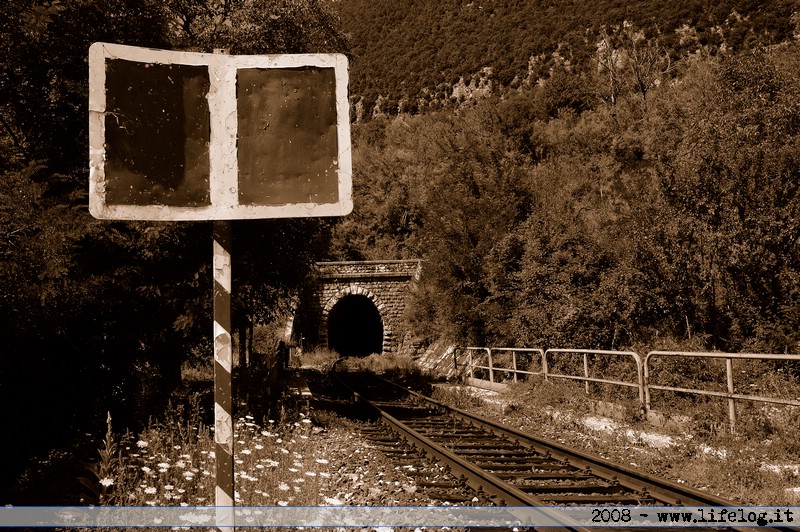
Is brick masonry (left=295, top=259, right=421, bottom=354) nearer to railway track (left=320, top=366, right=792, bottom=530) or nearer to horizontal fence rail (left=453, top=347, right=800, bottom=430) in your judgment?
horizontal fence rail (left=453, top=347, right=800, bottom=430)

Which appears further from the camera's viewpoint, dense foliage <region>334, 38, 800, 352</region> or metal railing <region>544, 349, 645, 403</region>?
dense foliage <region>334, 38, 800, 352</region>

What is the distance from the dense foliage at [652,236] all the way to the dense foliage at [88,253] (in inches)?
298

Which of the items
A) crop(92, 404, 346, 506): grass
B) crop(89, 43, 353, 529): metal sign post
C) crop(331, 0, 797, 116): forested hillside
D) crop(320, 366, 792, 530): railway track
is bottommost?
crop(320, 366, 792, 530): railway track

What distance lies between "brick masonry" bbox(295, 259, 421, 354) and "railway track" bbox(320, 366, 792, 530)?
72.0 feet

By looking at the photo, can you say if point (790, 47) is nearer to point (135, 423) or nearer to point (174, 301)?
point (174, 301)

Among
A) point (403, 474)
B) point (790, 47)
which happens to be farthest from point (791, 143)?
point (403, 474)

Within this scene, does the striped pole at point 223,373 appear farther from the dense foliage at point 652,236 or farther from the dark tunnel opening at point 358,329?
the dark tunnel opening at point 358,329

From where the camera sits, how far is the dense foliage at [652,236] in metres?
15.0

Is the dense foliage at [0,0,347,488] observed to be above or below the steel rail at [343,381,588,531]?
above

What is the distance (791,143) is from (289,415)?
38.6ft

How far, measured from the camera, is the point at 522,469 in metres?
8.80

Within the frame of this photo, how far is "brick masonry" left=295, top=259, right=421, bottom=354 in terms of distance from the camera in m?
35.6

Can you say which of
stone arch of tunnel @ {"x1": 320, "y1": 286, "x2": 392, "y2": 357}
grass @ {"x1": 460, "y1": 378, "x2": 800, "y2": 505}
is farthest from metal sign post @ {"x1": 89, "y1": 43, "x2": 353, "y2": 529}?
stone arch of tunnel @ {"x1": 320, "y1": 286, "x2": 392, "y2": 357}

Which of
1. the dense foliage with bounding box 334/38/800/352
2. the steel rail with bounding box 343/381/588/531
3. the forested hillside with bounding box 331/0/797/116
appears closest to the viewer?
the steel rail with bounding box 343/381/588/531
